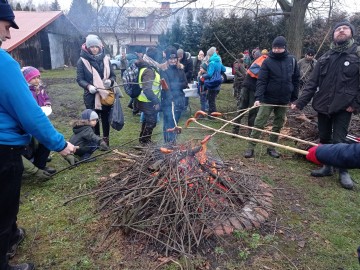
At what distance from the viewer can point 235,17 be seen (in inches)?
744

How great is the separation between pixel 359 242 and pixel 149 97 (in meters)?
3.63

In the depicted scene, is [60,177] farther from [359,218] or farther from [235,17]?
[235,17]

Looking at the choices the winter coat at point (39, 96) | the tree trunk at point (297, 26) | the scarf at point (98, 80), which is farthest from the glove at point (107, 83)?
Answer: the tree trunk at point (297, 26)

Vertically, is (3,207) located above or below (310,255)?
above

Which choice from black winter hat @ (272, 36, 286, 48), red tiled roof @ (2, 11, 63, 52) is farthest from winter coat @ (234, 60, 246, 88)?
red tiled roof @ (2, 11, 63, 52)

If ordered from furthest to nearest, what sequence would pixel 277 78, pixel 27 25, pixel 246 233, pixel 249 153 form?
pixel 27 25, pixel 249 153, pixel 277 78, pixel 246 233

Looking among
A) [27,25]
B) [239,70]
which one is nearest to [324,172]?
[239,70]

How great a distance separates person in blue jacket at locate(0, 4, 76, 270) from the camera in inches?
82.0

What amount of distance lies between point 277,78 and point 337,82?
3.45ft

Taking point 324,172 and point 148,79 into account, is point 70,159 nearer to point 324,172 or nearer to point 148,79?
point 148,79

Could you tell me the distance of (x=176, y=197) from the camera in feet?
9.96

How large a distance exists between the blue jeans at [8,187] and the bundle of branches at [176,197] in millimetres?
1013

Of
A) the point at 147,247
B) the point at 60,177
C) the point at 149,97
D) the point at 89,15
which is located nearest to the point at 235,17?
the point at 149,97

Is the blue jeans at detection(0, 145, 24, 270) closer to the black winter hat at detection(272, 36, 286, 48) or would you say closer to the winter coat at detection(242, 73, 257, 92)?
the black winter hat at detection(272, 36, 286, 48)
